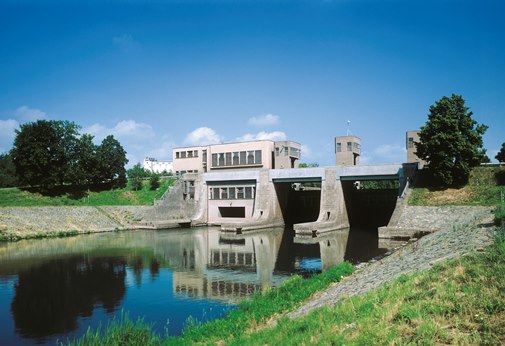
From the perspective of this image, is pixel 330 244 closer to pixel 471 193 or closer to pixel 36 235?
pixel 471 193

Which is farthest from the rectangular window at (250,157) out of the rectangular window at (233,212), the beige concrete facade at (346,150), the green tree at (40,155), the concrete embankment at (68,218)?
the green tree at (40,155)

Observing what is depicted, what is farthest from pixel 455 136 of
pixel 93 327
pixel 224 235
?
pixel 93 327

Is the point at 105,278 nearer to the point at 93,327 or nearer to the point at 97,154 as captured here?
the point at 93,327

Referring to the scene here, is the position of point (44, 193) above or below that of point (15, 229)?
above

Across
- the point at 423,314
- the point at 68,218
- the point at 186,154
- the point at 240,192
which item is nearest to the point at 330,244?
the point at 240,192

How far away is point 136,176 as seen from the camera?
68375 mm

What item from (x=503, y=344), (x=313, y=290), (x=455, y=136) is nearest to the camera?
(x=503, y=344)

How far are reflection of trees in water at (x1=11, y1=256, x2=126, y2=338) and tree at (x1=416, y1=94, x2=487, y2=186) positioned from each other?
120ft

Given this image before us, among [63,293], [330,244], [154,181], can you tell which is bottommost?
[63,293]

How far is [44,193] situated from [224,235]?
32.9 meters

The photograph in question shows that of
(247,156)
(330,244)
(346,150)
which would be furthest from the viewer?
(247,156)

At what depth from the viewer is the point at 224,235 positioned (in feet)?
160

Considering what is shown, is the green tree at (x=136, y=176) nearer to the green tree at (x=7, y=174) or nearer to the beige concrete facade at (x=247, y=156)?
the beige concrete facade at (x=247, y=156)

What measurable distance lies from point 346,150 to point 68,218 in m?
42.3
